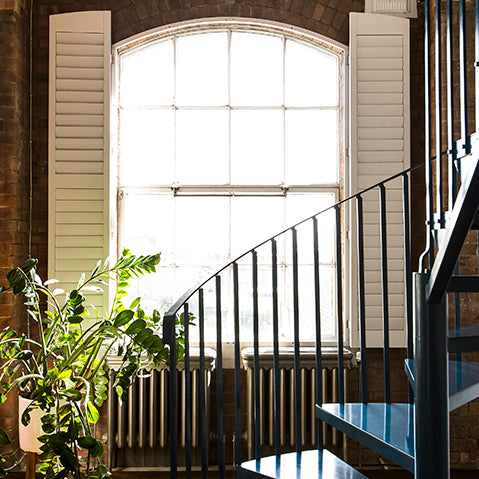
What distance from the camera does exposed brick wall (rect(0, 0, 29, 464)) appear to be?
3277 mm

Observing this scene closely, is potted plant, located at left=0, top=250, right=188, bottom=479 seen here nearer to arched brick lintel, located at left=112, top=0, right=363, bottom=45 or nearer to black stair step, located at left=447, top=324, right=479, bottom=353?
black stair step, located at left=447, top=324, right=479, bottom=353

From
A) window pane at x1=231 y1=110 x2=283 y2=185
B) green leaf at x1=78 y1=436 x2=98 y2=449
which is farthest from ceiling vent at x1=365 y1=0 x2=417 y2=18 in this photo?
green leaf at x1=78 y1=436 x2=98 y2=449

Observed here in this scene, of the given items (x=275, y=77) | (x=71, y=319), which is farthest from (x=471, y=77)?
(x=71, y=319)

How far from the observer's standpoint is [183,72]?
3658 mm

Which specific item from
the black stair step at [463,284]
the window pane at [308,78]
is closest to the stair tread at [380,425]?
the black stair step at [463,284]

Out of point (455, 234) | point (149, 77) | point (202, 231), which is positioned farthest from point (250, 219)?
point (455, 234)

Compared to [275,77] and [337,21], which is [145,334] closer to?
[275,77]

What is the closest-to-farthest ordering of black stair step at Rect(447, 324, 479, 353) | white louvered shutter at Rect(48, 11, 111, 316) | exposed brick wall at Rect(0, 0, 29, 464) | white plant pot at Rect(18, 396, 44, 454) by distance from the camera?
black stair step at Rect(447, 324, 479, 353) < white plant pot at Rect(18, 396, 44, 454) < exposed brick wall at Rect(0, 0, 29, 464) < white louvered shutter at Rect(48, 11, 111, 316)

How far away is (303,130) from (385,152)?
1.98ft

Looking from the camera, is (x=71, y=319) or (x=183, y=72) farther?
(x=183, y=72)

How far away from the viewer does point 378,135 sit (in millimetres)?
3492

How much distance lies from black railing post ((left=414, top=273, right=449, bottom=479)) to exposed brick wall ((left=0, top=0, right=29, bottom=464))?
269 cm

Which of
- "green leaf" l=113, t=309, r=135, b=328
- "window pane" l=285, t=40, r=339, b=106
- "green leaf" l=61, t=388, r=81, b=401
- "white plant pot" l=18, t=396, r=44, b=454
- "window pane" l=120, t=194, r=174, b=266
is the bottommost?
"white plant pot" l=18, t=396, r=44, b=454

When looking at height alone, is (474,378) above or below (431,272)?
below
